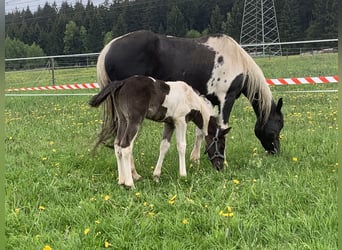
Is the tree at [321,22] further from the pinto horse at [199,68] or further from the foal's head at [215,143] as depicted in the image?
the foal's head at [215,143]

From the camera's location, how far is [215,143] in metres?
4.82

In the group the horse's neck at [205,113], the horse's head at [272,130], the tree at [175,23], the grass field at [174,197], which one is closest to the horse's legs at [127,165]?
the grass field at [174,197]

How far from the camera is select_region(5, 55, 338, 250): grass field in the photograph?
9.32 ft

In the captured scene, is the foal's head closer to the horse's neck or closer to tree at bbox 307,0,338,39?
the horse's neck

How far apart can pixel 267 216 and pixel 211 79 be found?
2512 millimetres

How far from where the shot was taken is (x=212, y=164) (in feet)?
15.9

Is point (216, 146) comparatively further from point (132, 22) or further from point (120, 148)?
point (132, 22)

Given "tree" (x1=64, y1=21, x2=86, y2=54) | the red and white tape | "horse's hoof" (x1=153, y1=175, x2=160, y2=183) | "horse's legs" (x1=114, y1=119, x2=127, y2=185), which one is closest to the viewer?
"horse's legs" (x1=114, y1=119, x2=127, y2=185)

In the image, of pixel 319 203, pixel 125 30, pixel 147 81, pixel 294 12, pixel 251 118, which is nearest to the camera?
pixel 319 203

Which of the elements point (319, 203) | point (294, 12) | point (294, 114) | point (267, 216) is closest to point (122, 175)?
point (267, 216)

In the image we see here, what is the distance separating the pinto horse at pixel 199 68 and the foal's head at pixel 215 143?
552mm

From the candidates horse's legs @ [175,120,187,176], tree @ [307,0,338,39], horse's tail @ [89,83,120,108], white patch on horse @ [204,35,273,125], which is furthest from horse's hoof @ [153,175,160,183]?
tree @ [307,0,338,39]

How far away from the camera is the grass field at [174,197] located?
2.84m

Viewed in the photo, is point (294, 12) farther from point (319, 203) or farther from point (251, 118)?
point (319, 203)
